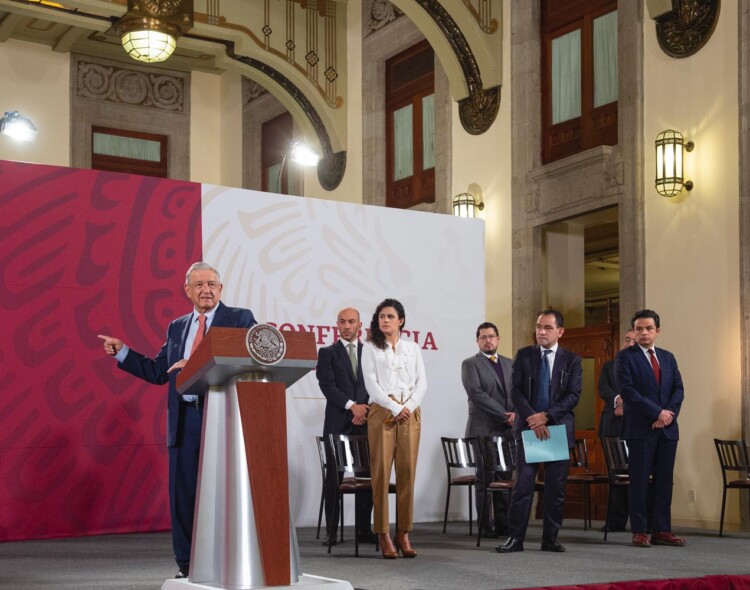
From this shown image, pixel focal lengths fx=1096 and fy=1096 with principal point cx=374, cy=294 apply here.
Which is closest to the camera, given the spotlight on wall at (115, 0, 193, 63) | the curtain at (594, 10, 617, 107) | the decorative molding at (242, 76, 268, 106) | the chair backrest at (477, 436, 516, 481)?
the chair backrest at (477, 436, 516, 481)

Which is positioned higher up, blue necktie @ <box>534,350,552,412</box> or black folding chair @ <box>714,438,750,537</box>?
blue necktie @ <box>534,350,552,412</box>

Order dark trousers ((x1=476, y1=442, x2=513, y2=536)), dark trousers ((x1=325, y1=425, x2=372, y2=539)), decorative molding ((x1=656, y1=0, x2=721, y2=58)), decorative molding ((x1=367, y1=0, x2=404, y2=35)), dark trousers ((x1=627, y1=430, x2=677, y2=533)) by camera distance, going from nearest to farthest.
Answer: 1. dark trousers ((x1=325, y1=425, x2=372, y2=539))
2. dark trousers ((x1=627, y1=430, x2=677, y2=533))
3. dark trousers ((x1=476, y1=442, x2=513, y2=536))
4. decorative molding ((x1=656, y1=0, x2=721, y2=58))
5. decorative molding ((x1=367, y1=0, x2=404, y2=35))

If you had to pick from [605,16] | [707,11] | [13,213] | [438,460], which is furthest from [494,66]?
[13,213]

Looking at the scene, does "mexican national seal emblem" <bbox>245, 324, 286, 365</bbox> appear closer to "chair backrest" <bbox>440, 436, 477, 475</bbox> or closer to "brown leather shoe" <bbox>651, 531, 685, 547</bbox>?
"chair backrest" <bbox>440, 436, 477, 475</bbox>

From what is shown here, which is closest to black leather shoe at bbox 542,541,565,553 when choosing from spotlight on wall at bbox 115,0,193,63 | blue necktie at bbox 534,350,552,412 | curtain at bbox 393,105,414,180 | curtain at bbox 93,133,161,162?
blue necktie at bbox 534,350,552,412

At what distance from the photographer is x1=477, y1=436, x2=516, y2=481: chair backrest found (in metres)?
6.92

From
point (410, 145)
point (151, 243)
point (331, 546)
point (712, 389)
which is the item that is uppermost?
point (410, 145)

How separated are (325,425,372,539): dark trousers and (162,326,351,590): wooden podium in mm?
2528

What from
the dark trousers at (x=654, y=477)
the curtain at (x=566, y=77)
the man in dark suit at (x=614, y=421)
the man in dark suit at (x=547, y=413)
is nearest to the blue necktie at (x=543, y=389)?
the man in dark suit at (x=547, y=413)

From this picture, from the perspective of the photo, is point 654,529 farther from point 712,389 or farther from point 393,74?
point 393,74

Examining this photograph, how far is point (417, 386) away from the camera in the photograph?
5.84m

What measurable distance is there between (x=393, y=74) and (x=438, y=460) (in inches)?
216

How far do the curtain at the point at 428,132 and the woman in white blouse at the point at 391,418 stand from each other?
6137 millimetres

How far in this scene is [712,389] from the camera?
835 cm
